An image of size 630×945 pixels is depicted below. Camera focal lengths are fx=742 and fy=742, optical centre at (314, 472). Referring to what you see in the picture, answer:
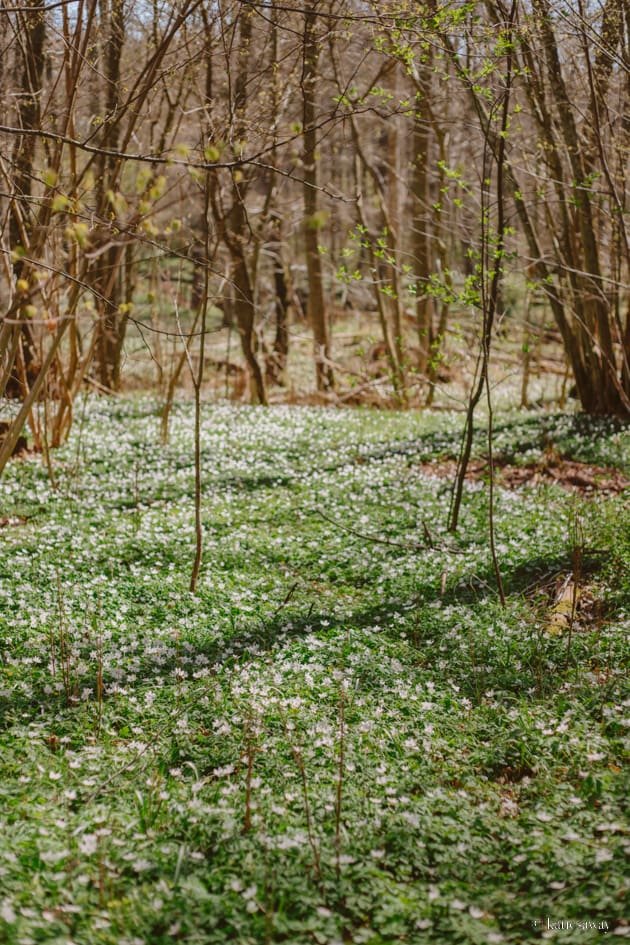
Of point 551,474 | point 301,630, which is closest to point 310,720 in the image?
point 301,630

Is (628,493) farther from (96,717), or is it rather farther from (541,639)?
(96,717)

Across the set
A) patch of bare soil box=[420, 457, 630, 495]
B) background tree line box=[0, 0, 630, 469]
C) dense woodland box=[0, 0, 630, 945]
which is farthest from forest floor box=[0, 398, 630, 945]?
background tree line box=[0, 0, 630, 469]

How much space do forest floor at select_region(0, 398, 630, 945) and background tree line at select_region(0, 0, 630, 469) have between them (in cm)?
197

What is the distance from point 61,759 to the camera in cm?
436

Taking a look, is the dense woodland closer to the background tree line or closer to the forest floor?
the forest floor

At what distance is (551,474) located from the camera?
10.8 meters

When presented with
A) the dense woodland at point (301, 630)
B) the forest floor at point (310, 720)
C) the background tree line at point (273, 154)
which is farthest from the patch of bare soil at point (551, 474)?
the background tree line at point (273, 154)

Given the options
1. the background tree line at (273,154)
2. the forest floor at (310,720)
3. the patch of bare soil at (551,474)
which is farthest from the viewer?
the patch of bare soil at (551,474)

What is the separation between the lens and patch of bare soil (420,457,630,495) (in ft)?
33.3

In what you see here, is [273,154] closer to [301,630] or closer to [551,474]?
[551,474]

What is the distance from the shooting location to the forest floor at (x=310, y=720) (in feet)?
11.1

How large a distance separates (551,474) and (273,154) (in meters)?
7.53

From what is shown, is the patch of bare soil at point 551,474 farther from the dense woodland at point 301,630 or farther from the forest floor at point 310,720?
the forest floor at point 310,720

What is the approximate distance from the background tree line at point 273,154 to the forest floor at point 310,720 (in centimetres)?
197
